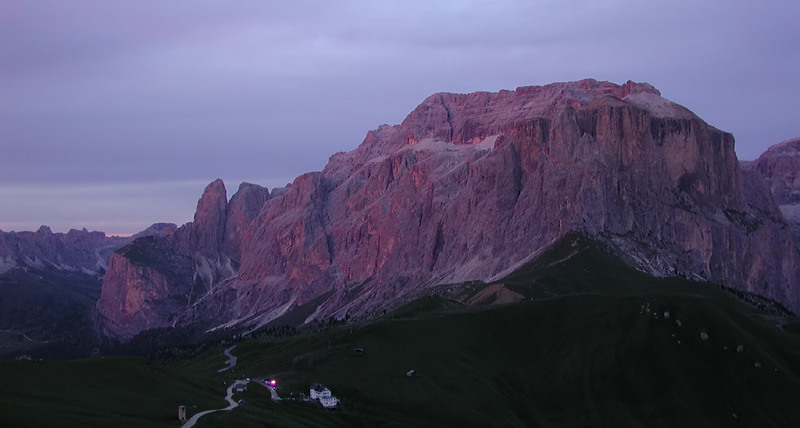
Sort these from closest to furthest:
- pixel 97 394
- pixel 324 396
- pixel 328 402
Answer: pixel 97 394, pixel 328 402, pixel 324 396

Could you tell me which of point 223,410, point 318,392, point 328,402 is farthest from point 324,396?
point 223,410

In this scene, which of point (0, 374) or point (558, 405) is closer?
point (0, 374)

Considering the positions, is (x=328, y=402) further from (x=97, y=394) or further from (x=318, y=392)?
(x=97, y=394)

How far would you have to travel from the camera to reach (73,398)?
424 feet

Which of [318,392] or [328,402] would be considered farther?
[318,392]

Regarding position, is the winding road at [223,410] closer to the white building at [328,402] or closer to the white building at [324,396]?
the white building at [324,396]

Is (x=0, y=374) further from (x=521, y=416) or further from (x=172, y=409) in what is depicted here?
(x=521, y=416)

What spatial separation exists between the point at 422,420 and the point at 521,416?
24.7 m

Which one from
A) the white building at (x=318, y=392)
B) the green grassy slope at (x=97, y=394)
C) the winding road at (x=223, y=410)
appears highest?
the green grassy slope at (x=97, y=394)

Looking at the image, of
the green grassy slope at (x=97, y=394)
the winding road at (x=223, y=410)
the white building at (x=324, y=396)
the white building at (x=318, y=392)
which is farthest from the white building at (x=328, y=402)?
the green grassy slope at (x=97, y=394)

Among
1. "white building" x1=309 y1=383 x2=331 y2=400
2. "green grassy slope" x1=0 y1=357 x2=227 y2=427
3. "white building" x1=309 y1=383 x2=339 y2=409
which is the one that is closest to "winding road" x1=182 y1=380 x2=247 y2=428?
"green grassy slope" x1=0 y1=357 x2=227 y2=427

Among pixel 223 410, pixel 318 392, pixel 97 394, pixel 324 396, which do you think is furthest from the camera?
pixel 318 392

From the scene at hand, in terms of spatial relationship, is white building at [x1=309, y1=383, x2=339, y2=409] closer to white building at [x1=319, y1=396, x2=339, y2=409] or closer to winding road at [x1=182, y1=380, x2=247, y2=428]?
white building at [x1=319, y1=396, x2=339, y2=409]

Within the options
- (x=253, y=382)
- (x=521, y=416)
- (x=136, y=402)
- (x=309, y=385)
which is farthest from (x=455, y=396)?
(x=136, y=402)
